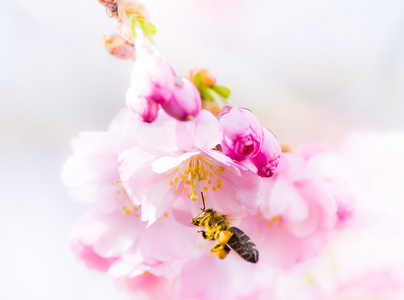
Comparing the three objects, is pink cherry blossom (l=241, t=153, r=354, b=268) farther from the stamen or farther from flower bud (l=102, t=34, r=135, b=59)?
flower bud (l=102, t=34, r=135, b=59)

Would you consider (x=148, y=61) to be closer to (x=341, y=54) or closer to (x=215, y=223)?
(x=215, y=223)

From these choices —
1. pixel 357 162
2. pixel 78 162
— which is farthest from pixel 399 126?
pixel 78 162

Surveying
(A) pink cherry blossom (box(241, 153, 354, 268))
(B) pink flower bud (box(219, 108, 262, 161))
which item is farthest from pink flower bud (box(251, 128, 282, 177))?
(A) pink cherry blossom (box(241, 153, 354, 268))

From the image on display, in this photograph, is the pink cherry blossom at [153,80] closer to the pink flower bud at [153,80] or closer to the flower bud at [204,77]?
the pink flower bud at [153,80]

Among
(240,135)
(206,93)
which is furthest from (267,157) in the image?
(206,93)

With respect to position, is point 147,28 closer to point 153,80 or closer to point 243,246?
point 153,80

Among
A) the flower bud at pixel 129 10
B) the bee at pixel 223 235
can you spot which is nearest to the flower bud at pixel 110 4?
the flower bud at pixel 129 10

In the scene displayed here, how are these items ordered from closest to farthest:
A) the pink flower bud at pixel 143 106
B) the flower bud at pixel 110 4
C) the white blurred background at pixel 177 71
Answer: the pink flower bud at pixel 143 106 → the flower bud at pixel 110 4 → the white blurred background at pixel 177 71
